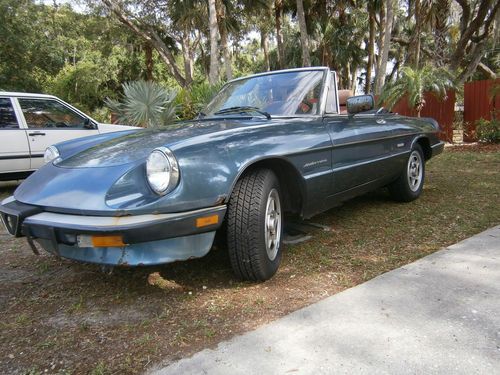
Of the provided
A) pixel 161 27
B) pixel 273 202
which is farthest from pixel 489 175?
pixel 161 27

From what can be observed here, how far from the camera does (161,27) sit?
2191 cm

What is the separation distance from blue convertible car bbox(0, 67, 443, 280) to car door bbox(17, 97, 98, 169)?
3.29 metres

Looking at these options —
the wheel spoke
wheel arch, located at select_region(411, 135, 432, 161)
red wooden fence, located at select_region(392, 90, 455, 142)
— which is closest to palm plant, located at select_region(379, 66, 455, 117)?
red wooden fence, located at select_region(392, 90, 455, 142)

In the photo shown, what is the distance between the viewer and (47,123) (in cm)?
665

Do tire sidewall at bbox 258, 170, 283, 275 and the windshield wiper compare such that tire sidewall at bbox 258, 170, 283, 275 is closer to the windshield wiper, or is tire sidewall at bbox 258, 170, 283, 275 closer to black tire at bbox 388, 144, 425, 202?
the windshield wiper

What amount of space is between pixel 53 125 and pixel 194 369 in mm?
5848

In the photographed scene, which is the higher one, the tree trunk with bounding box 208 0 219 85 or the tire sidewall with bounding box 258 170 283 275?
the tree trunk with bounding box 208 0 219 85

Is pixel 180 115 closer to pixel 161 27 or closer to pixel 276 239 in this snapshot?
pixel 276 239

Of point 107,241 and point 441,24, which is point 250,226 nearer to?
point 107,241

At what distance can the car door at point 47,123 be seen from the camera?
6410 mm

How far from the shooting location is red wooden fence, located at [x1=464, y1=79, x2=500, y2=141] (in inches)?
440

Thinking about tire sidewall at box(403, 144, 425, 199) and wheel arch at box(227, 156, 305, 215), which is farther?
tire sidewall at box(403, 144, 425, 199)

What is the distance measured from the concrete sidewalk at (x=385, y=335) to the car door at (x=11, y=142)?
5.42m

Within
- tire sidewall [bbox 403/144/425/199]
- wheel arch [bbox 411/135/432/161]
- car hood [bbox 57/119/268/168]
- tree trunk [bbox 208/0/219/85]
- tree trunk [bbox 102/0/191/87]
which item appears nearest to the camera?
car hood [bbox 57/119/268/168]
